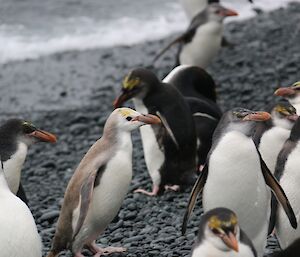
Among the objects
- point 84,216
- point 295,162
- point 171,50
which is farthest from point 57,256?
point 171,50

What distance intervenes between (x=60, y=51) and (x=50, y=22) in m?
2.81

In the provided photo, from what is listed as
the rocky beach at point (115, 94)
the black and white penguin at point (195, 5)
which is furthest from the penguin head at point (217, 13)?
the black and white penguin at point (195, 5)

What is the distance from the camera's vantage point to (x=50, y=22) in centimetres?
1877

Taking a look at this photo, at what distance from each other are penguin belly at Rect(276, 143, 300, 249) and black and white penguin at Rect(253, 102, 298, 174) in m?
0.96

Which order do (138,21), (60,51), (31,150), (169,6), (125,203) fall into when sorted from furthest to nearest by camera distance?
(169,6) < (138,21) < (60,51) < (31,150) < (125,203)

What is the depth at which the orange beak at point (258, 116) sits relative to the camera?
640 centimetres

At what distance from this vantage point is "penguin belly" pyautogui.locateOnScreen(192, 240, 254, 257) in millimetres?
5340

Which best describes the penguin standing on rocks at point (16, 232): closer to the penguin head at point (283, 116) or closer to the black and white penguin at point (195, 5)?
the penguin head at point (283, 116)

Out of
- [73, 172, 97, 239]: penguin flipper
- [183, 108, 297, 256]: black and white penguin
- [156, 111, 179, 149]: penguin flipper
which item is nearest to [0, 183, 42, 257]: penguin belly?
[73, 172, 97, 239]: penguin flipper

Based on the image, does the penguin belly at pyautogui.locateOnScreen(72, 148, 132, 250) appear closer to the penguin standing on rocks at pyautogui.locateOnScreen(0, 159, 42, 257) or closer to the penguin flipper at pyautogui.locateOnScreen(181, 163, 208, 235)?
the penguin flipper at pyautogui.locateOnScreen(181, 163, 208, 235)

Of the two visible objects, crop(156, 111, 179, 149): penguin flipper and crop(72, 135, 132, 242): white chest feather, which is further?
crop(156, 111, 179, 149): penguin flipper

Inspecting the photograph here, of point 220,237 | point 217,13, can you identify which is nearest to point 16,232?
point 220,237

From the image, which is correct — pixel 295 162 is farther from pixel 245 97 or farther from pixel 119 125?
pixel 245 97

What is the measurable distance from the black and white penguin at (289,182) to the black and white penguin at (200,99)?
2.74 metres
